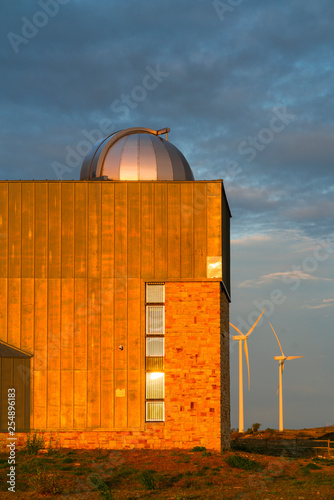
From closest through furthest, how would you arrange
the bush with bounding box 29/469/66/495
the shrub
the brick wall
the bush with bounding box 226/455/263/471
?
the shrub < the bush with bounding box 29/469/66/495 < the bush with bounding box 226/455/263/471 < the brick wall

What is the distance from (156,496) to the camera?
25359 millimetres

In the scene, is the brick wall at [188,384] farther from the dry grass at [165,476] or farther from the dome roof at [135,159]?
the dome roof at [135,159]

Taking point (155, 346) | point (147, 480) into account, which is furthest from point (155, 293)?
point (147, 480)

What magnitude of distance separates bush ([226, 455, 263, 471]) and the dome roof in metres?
15.5

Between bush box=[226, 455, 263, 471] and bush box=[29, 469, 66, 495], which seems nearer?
bush box=[29, 469, 66, 495]

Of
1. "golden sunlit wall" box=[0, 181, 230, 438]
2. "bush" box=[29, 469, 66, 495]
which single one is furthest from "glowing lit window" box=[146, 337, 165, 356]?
"bush" box=[29, 469, 66, 495]

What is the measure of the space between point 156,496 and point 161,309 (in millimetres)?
11851

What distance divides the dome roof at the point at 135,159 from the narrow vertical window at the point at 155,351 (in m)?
6.91

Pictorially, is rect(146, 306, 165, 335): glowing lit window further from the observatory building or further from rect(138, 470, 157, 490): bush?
rect(138, 470, 157, 490): bush

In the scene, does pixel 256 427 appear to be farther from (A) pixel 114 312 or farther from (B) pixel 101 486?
(B) pixel 101 486

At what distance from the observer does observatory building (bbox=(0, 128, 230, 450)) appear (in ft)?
114

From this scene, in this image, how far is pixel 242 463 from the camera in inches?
1246

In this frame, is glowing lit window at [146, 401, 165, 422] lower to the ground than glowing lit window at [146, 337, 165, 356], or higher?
lower

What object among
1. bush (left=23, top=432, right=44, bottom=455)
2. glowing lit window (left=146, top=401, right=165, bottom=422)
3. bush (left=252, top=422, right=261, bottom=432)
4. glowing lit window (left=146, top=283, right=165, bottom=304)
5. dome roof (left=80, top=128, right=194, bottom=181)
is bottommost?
bush (left=252, top=422, right=261, bottom=432)
